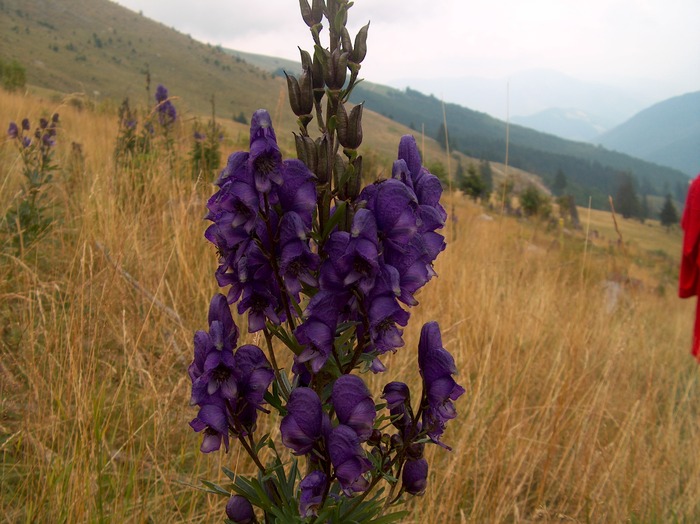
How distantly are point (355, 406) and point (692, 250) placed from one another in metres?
4.42

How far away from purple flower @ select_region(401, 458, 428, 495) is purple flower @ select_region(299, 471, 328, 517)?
33 cm

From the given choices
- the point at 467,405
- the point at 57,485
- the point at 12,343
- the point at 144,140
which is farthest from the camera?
the point at 144,140

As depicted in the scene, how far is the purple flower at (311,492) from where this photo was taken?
1060mm

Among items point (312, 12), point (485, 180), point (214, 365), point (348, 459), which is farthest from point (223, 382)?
point (485, 180)

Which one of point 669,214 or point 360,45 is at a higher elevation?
point 360,45

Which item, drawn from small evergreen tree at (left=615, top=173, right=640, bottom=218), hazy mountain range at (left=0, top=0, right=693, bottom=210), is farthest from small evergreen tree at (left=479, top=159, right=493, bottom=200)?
small evergreen tree at (left=615, top=173, right=640, bottom=218)

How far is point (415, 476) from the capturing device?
133cm

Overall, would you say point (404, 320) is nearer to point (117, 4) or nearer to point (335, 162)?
point (335, 162)

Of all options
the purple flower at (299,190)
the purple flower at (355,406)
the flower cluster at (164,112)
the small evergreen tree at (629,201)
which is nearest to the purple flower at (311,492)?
the purple flower at (355,406)

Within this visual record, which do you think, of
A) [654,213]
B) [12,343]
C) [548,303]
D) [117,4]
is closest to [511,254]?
[548,303]

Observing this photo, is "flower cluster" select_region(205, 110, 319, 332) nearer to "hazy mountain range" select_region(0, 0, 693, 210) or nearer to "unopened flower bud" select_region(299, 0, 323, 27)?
"unopened flower bud" select_region(299, 0, 323, 27)

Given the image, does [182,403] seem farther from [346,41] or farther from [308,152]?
[346,41]

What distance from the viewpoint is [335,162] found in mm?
1137

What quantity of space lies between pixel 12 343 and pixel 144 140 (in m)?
4.18
